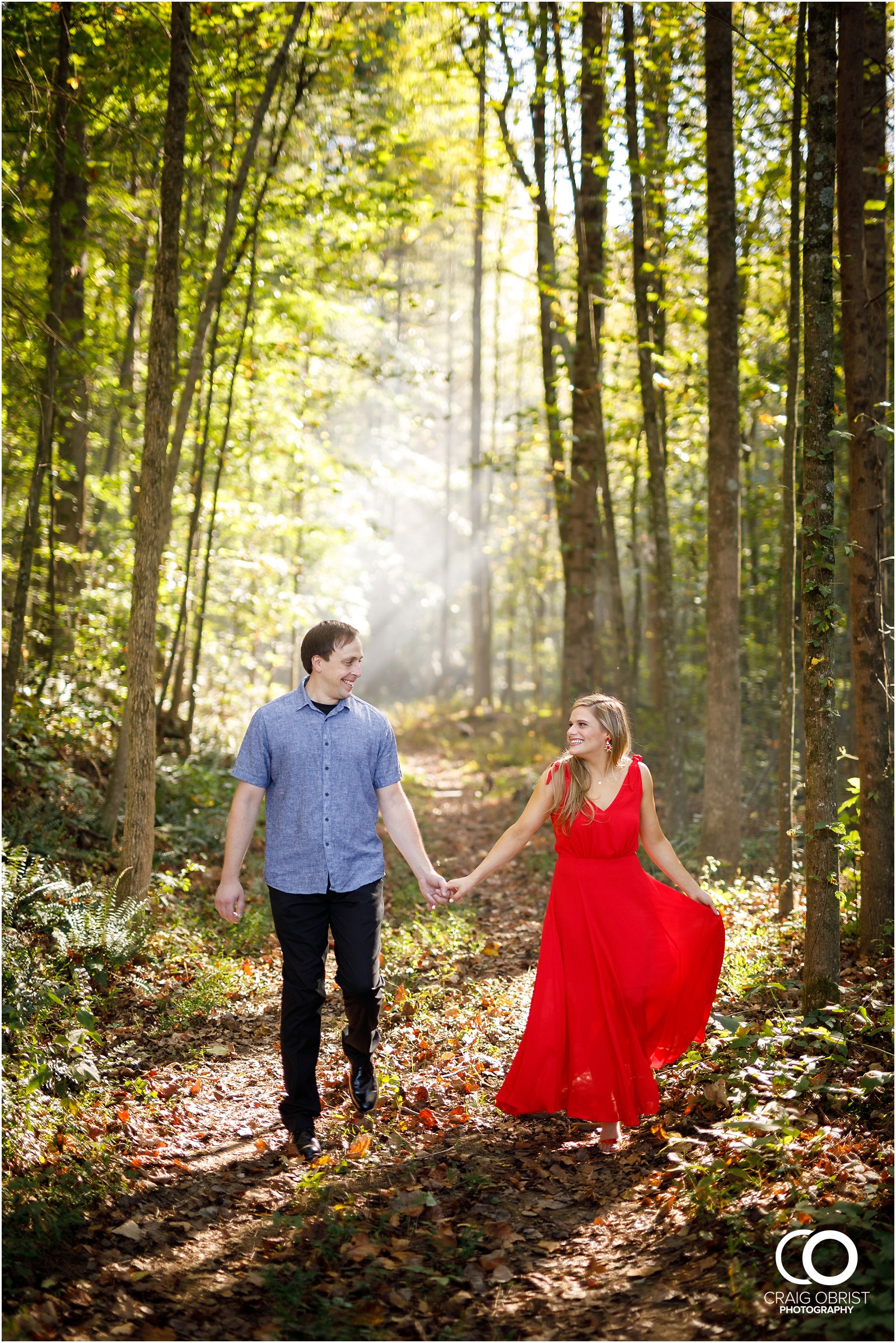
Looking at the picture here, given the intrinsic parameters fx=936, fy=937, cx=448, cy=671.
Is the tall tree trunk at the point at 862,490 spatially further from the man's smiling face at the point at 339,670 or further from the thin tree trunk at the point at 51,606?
the thin tree trunk at the point at 51,606

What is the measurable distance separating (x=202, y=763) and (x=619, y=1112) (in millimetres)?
9025

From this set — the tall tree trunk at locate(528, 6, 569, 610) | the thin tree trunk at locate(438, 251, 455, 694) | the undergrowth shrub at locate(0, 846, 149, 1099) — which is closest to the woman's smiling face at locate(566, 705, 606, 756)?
the undergrowth shrub at locate(0, 846, 149, 1099)

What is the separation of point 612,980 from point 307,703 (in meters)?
2.15

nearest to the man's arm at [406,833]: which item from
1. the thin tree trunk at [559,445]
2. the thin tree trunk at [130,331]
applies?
the thin tree trunk at [559,445]

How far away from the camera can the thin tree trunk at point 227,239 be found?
9.86 meters

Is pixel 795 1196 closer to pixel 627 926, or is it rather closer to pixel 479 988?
pixel 627 926

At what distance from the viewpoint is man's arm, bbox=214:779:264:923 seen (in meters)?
4.62

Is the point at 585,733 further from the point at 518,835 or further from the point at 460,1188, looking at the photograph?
the point at 460,1188

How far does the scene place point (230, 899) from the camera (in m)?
4.62

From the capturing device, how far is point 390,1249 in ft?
12.7

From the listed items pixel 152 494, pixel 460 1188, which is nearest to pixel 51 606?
pixel 152 494

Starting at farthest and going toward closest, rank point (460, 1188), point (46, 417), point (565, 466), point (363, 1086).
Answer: point (565, 466) < point (46, 417) < point (363, 1086) < point (460, 1188)

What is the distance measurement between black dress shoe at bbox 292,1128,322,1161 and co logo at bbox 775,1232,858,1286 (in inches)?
86.3

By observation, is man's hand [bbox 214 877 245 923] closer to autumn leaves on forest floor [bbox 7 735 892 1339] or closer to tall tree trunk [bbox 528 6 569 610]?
autumn leaves on forest floor [bbox 7 735 892 1339]
